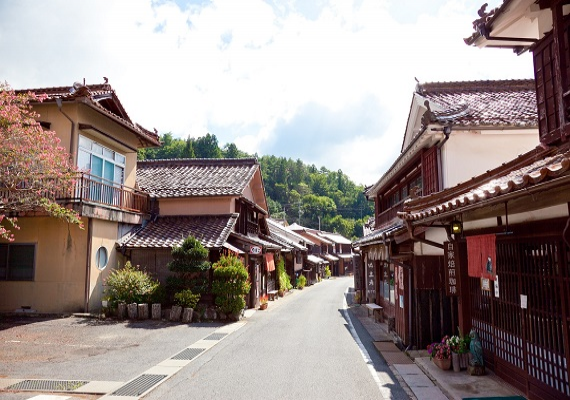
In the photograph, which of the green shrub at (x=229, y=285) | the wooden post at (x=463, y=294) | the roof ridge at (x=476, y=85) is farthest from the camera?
the green shrub at (x=229, y=285)

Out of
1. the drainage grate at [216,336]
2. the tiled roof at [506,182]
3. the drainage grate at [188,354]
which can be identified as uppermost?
the tiled roof at [506,182]

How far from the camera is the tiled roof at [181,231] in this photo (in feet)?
65.4

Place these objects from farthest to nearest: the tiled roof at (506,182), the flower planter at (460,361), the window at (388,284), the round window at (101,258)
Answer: the round window at (101,258)
the window at (388,284)
the flower planter at (460,361)
the tiled roof at (506,182)

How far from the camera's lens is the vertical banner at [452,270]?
31.8 ft

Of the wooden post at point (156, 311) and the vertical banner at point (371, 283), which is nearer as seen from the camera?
the wooden post at point (156, 311)

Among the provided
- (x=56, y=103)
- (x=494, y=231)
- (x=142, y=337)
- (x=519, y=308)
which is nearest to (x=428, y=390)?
(x=519, y=308)

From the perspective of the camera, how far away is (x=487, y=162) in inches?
456

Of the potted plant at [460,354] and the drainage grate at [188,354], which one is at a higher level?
the potted plant at [460,354]

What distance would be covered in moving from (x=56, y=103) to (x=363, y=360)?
1593 cm

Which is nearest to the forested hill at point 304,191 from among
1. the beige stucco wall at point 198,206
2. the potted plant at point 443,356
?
the beige stucco wall at point 198,206

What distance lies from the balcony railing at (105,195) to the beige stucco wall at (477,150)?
12.9 meters

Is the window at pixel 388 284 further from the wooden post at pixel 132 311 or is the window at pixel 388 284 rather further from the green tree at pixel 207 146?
the green tree at pixel 207 146

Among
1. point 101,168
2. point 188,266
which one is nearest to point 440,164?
point 188,266

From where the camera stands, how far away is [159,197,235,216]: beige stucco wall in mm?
23234
